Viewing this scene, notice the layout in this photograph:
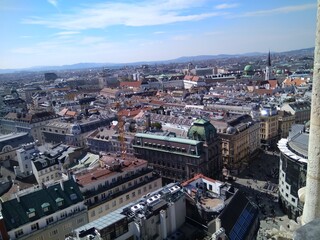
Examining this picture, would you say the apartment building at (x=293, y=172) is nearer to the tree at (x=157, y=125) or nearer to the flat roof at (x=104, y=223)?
the flat roof at (x=104, y=223)

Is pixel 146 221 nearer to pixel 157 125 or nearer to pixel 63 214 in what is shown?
pixel 63 214

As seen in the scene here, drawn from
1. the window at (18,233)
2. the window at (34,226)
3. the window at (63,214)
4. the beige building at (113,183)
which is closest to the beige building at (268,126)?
the beige building at (113,183)

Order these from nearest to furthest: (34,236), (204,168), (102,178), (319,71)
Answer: (319,71)
(34,236)
(102,178)
(204,168)

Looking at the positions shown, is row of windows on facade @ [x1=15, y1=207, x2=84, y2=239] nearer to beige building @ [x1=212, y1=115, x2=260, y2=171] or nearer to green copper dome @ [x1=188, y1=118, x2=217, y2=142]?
green copper dome @ [x1=188, y1=118, x2=217, y2=142]

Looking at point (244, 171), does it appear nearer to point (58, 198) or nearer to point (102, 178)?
point (102, 178)

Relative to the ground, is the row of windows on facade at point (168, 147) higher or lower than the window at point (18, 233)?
lower

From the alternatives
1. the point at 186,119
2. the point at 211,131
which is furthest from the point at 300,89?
the point at 211,131

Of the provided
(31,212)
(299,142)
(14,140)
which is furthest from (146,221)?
(14,140)
